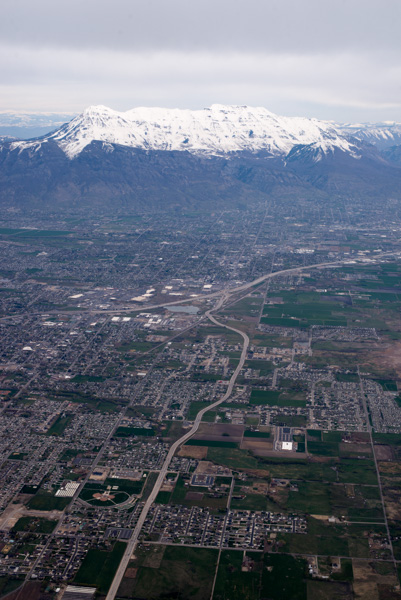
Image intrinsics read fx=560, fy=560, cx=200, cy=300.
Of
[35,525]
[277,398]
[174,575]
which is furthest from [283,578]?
[277,398]

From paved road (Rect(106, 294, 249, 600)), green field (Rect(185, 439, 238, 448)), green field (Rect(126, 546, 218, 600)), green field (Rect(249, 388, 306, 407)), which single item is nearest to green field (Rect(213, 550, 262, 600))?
green field (Rect(126, 546, 218, 600))

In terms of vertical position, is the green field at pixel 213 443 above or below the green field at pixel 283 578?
above

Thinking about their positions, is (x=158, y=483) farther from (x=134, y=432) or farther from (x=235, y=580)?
(x=235, y=580)

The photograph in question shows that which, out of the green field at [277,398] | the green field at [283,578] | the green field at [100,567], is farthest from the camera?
the green field at [277,398]

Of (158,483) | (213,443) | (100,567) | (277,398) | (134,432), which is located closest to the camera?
(100,567)

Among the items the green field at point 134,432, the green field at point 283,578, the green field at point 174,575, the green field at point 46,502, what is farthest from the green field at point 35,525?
the green field at point 283,578

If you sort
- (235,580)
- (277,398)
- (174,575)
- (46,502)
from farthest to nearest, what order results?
(277,398)
(46,502)
(174,575)
(235,580)

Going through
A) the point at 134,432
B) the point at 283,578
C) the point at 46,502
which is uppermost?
the point at 134,432

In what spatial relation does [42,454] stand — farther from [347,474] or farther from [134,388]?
[347,474]

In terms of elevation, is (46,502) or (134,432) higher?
(134,432)

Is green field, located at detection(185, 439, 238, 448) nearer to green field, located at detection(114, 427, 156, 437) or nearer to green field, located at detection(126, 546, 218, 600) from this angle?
green field, located at detection(114, 427, 156, 437)

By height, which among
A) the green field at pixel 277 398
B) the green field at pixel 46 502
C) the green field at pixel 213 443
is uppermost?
the green field at pixel 277 398

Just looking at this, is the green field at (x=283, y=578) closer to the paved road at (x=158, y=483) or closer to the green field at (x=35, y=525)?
the paved road at (x=158, y=483)
